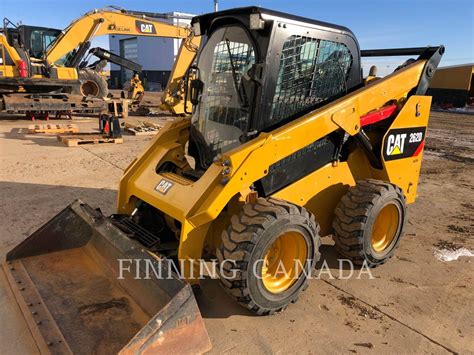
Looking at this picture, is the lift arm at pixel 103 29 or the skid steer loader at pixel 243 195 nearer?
the skid steer loader at pixel 243 195

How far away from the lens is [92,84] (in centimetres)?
1623

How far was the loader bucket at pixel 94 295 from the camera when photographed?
2365mm

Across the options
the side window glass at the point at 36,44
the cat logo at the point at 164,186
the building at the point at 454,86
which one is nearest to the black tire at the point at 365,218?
the cat logo at the point at 164,186

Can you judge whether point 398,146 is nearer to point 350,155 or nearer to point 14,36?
point 350,155

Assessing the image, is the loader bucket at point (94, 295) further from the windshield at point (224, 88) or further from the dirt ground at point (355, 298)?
the windshield at point (224, 88)

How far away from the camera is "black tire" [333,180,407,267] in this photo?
3.47 m

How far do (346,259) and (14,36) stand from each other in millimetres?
13259

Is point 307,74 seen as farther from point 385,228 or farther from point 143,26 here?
point 143,26

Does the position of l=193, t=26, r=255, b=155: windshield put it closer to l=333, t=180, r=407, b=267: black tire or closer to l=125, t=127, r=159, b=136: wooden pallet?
l=333, t=180, r=407, b=267: black tire

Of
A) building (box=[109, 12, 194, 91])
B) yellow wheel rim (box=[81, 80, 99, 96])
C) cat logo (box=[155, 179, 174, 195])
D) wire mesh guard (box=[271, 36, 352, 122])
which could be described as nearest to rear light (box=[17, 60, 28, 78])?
yellow wheel rim (box=[81, 80, 99, 96])

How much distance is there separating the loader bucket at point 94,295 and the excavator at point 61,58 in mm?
9756

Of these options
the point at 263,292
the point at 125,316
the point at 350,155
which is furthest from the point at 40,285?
the point at 350,155

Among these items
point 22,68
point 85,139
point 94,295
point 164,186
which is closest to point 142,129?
point 85,139

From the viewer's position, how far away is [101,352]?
96.3 inches
